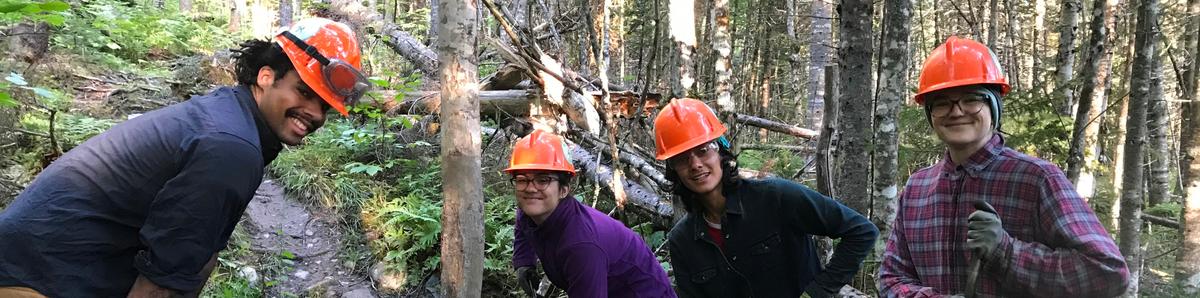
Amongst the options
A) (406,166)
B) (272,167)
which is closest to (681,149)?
(406,166)

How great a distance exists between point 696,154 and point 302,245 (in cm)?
547

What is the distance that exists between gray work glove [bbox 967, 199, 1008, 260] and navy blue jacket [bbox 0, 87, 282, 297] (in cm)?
213

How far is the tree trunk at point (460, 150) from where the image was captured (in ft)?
9.96

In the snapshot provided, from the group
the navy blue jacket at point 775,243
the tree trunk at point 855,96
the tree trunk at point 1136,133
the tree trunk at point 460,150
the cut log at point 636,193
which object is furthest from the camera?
the cut log at point 636,193

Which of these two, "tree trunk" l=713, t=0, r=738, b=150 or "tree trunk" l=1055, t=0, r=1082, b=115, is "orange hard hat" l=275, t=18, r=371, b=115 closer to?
"tree trunk" l=713, t=0, r=738, b=150

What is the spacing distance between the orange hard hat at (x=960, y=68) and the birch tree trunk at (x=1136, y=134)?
4.08 m

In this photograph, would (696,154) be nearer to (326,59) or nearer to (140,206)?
(326,59)

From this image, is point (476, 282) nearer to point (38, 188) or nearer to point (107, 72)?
point (38, 188)

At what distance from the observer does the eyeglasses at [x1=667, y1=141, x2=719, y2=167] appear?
2775 millimetres

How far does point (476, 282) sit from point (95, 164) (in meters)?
1.70

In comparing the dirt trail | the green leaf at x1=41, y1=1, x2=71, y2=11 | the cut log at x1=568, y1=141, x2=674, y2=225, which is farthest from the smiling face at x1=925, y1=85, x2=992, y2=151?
the dirt trail

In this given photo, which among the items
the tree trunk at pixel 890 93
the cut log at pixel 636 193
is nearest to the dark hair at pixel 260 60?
the cut log at pixel 636 193

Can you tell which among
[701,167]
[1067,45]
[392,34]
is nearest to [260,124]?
[701,167]

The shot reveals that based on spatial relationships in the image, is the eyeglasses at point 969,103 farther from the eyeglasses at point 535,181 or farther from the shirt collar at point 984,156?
the eyeglasses at point 535,181
